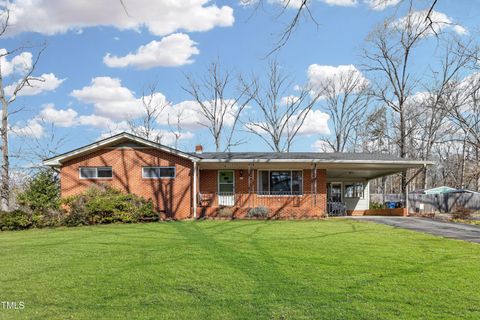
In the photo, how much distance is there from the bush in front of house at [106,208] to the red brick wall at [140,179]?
1.42 metres

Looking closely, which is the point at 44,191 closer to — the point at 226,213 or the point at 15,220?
the point at 15,220

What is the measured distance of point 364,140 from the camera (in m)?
46.5

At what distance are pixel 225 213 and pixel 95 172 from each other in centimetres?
694

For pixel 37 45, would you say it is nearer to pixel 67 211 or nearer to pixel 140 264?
pixel 67 211

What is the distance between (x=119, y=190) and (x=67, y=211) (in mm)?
→ 2880

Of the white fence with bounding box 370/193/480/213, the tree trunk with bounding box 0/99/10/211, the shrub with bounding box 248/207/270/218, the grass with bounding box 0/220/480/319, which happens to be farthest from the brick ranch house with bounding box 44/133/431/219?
the white fence with bounding box 370/193/480/213

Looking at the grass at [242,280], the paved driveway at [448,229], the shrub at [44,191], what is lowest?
the paved driveway at [448,229]

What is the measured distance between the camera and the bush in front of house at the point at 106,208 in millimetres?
18266

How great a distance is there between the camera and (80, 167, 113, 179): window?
21.9 m

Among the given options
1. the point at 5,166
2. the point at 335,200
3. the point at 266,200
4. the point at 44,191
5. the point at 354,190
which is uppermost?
the point at 5,166

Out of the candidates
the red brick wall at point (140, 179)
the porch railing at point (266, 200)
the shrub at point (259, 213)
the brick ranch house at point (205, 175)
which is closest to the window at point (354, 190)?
the brick ranch house at point (205, 175)

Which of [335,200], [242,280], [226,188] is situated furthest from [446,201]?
[242,280]

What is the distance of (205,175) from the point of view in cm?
2333

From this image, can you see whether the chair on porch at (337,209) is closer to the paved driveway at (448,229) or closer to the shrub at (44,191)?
the paved driveway at (448,229)
